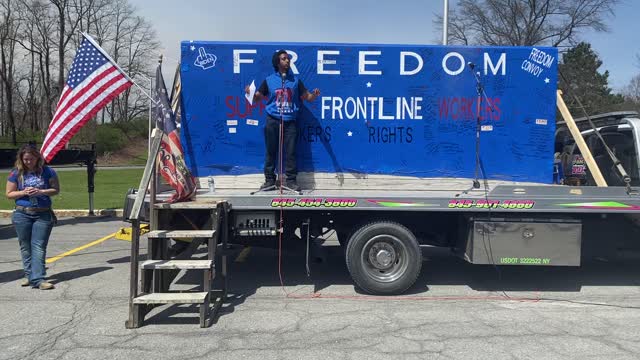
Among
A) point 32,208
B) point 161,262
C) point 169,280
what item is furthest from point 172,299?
point 32,208

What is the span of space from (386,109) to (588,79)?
37.6 m

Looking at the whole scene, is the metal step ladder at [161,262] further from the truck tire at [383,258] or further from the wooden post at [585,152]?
the wooden post at [585,152]

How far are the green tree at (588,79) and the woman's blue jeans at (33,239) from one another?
3049 centimetres

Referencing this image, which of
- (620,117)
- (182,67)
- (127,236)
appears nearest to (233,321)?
(127,236)

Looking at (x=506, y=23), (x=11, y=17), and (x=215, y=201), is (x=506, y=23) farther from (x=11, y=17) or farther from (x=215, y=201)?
(x=11, y=17)

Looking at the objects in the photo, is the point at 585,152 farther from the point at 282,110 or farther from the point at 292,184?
the point at 282,110

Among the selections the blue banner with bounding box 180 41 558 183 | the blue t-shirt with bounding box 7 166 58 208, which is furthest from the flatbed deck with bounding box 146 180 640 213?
the blue t-shirt with bounding box 7 166 58 208

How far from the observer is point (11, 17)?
5344 cm

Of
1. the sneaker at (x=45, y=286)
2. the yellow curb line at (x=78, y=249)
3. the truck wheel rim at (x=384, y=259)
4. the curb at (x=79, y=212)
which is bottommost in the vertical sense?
the yellow curb line at (x=78, y=249)

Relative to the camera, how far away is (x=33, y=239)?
633 centimetres

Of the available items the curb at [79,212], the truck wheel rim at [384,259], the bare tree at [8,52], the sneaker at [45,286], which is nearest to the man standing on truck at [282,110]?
the truck wheel rim at [384,259]

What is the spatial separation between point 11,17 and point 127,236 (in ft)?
188

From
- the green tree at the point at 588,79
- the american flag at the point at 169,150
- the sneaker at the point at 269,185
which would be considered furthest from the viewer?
the green tree at the point at 588,79

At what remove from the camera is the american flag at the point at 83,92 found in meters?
6.09
